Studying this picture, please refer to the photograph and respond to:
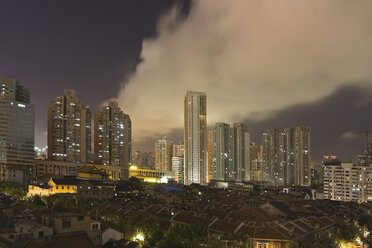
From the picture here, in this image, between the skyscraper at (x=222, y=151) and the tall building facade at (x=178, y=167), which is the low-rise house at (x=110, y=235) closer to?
the tall building facade at (x=178, y=167)

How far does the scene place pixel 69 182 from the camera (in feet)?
142

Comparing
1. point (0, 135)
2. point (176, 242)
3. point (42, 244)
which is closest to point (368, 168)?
point (176, 242)

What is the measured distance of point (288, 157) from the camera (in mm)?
105250

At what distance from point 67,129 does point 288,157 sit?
70.4m

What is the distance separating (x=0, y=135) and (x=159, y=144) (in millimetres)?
75872

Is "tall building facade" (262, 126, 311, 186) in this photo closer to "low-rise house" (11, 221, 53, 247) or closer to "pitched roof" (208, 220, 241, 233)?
"pitched roof" (208, 220, 241, 233)

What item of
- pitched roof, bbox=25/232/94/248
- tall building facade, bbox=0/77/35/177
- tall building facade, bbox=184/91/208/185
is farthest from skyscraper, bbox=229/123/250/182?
pitched roof, bbox=25/232/94/248

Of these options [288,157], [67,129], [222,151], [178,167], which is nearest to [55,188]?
[67,129]

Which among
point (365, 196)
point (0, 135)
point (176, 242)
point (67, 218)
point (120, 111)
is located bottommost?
point (365, 196)

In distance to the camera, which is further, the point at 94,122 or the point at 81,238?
the point at 94,122

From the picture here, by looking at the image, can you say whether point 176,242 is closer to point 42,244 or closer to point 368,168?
point 42,244

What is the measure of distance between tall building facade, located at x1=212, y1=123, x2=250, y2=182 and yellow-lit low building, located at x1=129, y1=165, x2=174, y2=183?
28.6 metres

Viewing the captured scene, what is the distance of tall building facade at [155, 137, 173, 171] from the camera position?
126688mm

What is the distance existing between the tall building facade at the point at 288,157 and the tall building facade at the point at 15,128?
254 feet
